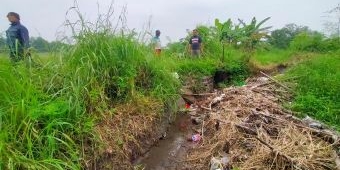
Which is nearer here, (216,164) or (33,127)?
(33,127)

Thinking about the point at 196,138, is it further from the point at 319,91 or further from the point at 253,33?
Result: the point at 253,33

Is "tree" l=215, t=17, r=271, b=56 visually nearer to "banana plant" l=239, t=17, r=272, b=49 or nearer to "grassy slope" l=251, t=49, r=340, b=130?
"banana plant" l=239, t=17, r=272, b=49

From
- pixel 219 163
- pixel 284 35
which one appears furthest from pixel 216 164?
pixel 284 35

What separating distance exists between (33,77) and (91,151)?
110 cm

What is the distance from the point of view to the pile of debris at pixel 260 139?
12.0 feet

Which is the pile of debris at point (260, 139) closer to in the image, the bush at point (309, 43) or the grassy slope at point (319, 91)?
the grassy slope at point (319, 91)

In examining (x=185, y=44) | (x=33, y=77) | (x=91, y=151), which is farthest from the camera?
(x=185, y=44)

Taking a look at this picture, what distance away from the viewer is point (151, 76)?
17.7ft

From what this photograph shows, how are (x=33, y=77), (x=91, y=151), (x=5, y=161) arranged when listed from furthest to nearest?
1. (x=33, y=77)
2. (x=91, y=151)
3. (x=5, y=161)

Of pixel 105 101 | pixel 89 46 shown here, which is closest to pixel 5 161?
pixel 105 101

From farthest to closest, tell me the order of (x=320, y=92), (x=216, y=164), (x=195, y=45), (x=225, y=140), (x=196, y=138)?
(x=195, y=45), (x=320, y=92), (x=196, y=138), (x=225, y=140), (x=216, y=164)

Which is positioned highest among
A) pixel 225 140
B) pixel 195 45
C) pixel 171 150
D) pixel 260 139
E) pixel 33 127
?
pixel 195 45

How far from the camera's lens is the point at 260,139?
12.5ft

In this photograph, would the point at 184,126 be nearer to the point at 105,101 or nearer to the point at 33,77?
the point at 105,101
